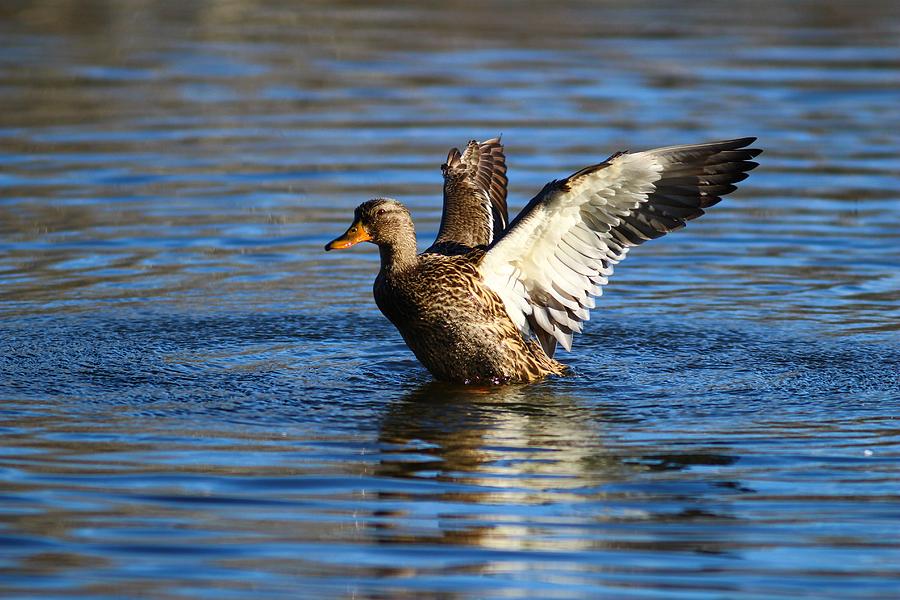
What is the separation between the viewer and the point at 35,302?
35.4 feet

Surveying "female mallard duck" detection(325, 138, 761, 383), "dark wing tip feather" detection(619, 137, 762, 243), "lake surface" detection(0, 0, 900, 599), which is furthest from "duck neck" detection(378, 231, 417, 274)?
"dark wing tip feather" detection(619, 137, 762, 243)

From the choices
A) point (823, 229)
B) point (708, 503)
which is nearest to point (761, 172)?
point (823, 229)

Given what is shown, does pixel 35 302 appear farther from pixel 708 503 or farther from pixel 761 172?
pixel 761 172

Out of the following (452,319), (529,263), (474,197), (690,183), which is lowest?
(452,319)

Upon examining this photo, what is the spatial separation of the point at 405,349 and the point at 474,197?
4.38ft

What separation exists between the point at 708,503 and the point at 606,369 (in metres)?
2.71

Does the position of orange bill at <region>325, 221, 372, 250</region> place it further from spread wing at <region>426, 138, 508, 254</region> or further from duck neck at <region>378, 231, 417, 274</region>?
spread wing at <region>426, 138, 508, 254</region>

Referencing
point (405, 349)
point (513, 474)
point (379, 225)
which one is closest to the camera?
point (513, 474)

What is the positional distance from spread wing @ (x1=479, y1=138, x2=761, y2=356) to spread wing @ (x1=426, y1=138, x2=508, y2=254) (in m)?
0.82

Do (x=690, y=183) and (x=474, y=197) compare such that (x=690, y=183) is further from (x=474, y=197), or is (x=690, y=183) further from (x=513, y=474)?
(x=513, y=474)

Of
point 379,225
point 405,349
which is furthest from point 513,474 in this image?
point 405,349

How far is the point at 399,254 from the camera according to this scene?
941 centimetres

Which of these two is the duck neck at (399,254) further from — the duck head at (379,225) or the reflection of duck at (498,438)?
the reflection of duck at (498,438)

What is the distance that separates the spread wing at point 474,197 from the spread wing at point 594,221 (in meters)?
0.82
